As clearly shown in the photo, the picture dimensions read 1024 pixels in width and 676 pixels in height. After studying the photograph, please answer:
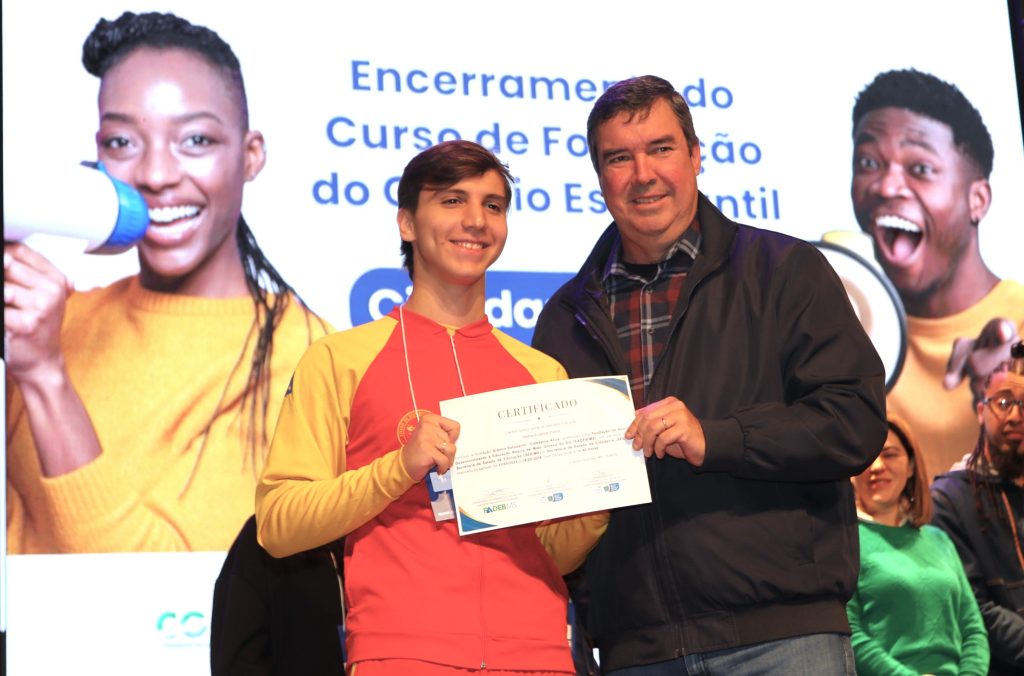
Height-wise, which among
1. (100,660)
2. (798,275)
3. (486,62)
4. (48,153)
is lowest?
(100,660)

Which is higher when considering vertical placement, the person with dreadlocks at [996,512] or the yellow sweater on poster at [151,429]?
the yellow sweater on poster at [151,429]

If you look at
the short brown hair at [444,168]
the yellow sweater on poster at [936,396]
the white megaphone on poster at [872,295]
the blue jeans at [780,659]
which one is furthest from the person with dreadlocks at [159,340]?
the yellow sweater on poster at [936,396]

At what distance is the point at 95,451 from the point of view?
3957 mm

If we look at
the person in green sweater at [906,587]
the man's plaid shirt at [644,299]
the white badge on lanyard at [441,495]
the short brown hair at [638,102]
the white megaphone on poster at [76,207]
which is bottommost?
the person in green sweater at [906,587]

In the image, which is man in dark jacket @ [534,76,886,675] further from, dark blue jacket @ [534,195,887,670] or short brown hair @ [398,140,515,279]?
short brown hair @ [398,140,515,279]

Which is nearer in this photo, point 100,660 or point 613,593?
point 613,593

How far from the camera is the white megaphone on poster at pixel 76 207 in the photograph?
396 cm

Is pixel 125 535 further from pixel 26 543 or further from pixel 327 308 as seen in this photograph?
pixel 327 308

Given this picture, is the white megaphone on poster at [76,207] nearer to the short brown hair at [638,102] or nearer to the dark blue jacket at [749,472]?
the short brown hair at [638,102]

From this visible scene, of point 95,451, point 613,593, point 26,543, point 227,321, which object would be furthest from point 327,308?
point 613,593

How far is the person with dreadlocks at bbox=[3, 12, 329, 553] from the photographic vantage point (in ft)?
12.9

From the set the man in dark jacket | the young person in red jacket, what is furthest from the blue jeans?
the young person in red jacket

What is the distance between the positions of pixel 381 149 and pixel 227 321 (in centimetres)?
81

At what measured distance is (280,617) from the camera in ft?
10.2
